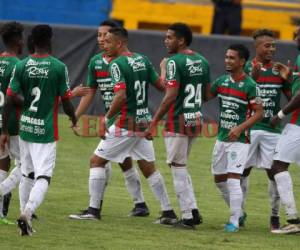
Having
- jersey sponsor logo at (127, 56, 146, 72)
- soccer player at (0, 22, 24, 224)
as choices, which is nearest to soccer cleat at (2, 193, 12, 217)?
soccer player at (0, 22, 24, 224)

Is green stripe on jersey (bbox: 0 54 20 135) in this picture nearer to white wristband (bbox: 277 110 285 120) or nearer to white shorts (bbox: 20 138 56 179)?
white shorts (bbox: 20 138 56 179)

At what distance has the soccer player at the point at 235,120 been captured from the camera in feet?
41.5

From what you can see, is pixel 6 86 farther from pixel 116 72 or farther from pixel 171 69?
pixel 171 69

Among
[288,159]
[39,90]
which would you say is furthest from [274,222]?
[39,90]

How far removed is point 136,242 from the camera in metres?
11.8

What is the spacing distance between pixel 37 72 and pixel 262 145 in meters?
2.95

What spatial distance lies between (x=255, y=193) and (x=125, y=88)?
4.19 meters

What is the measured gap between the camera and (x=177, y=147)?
12992 millimetres

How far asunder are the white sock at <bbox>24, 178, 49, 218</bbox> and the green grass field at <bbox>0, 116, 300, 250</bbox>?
0.29 metres

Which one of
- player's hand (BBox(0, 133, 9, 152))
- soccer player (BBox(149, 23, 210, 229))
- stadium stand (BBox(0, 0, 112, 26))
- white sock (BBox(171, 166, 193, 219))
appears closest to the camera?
player's hand (BBox(0, 133, 9, 152))

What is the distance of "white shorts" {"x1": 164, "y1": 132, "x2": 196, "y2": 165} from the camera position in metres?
13.0

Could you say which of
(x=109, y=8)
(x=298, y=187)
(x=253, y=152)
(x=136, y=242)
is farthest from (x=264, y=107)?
(x=109, y=8)

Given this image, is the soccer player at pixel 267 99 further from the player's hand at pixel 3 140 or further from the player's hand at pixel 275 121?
the player's hand at pixel 3 140

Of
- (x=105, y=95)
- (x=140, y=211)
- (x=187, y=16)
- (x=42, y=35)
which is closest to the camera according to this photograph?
(x=42, y=35)
